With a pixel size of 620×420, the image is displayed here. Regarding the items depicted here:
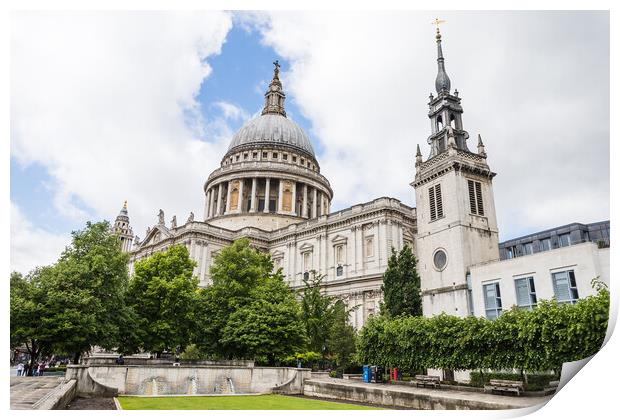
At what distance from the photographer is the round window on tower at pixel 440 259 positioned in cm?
2953

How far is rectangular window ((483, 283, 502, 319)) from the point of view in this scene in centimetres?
2556

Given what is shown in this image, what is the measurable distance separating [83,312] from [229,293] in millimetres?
12530

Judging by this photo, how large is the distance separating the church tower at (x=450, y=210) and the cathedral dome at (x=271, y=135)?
47110 mm

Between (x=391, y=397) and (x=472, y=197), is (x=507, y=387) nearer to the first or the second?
(x=391, y=397)

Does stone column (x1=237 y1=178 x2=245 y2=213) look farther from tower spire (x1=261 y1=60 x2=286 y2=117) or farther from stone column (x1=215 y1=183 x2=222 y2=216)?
tower spire (x1=261 y1=60 x2=286 y2=117)

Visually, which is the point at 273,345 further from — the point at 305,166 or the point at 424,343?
the point at 305,166

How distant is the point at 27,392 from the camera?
1432 cm

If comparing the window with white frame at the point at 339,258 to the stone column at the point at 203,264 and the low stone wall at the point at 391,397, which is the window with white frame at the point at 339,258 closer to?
the stone column at the point at 203,264

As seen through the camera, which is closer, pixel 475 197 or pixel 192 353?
pixel 475 197

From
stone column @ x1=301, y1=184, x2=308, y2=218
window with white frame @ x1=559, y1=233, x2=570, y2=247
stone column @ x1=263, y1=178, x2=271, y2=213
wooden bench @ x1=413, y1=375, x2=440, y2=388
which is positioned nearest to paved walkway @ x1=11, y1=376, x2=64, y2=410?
wooden bench @ x1=413, y1=375, x2=440, y2=388

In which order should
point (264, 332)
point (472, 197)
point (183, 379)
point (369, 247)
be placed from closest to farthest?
point (183, 379), point (264, 332), point (472, 197), point (369, 247)

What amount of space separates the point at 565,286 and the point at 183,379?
63.3 feet

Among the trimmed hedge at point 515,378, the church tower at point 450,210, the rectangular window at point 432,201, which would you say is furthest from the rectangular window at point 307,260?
the trimmed hedge at point 515,378

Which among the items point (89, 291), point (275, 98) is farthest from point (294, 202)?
point (89, 291)
